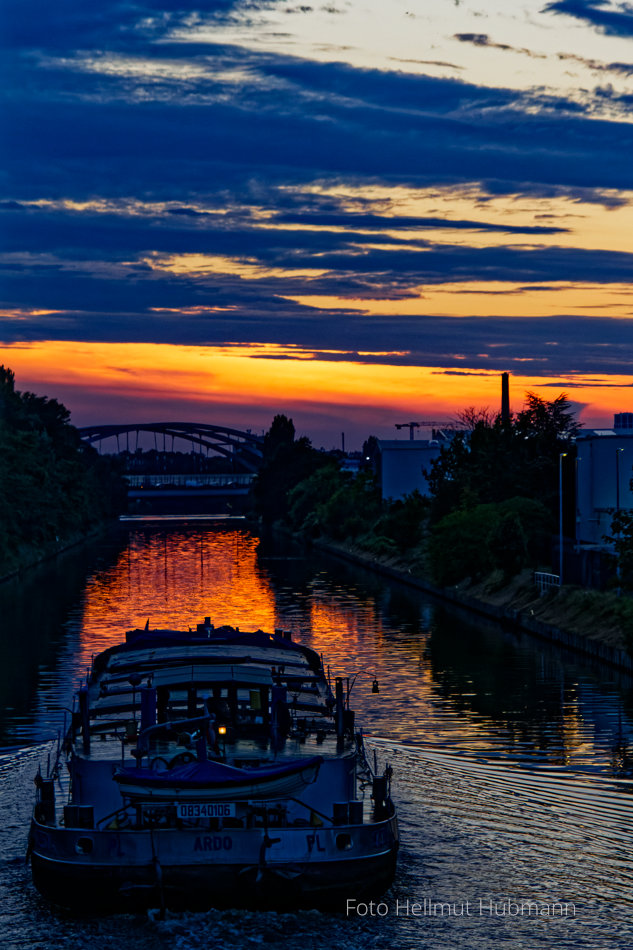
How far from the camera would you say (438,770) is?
3622 cm

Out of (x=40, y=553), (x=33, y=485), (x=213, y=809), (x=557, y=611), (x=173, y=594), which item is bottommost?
(x=173, y=594)

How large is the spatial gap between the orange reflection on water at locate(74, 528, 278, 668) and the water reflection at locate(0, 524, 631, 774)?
142 mm

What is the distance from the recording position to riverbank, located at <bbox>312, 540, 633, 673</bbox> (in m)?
57.3

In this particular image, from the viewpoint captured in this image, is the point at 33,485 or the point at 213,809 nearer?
the point at 213,809

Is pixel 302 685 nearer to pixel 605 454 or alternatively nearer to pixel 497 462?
pixel 605 454

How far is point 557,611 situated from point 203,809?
152 feet

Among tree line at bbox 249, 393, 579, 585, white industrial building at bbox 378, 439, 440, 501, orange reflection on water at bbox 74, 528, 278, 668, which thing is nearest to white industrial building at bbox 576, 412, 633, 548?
tree line at bbox 249, 393, 579, 585

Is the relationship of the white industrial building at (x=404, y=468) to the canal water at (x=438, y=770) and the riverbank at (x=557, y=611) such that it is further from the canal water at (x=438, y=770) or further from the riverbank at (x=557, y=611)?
the canal water at (x=438, y=770)

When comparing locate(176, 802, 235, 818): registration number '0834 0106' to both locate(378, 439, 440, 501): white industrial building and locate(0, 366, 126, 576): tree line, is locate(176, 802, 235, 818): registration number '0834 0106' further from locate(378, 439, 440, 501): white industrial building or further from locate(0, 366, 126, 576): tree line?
locate(378, 439, 440, 501): white industrial building

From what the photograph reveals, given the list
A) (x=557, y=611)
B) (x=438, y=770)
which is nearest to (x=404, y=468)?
(x=557, y=611)

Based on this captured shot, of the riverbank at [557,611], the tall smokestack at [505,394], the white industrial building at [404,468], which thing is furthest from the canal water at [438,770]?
the white industrial building at [404,468]

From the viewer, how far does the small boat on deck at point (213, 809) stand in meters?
24.5

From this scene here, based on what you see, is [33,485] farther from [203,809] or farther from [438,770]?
[203,809]

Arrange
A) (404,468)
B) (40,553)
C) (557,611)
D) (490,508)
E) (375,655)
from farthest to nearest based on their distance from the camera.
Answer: (404,468) → (40,553) → (490,508) → (557,611) → (375,655)
